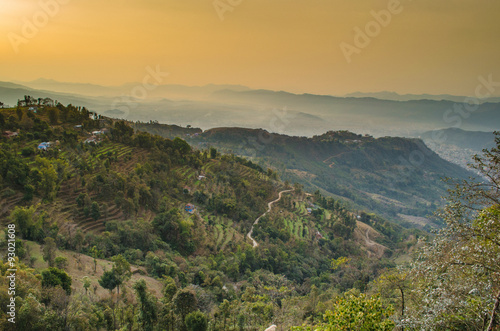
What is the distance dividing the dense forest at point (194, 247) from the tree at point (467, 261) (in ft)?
0.15

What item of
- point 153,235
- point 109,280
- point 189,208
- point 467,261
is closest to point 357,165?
point 189,208

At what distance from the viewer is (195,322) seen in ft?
43.5

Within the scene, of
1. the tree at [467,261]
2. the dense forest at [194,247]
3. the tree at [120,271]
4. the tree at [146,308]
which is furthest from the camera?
the tree at [120,271]

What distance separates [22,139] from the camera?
32.0 metres

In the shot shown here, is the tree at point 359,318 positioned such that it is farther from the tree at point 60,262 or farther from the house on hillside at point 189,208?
the house on hillside at point 189,208

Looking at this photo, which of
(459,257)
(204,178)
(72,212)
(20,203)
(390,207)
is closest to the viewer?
(459,257)

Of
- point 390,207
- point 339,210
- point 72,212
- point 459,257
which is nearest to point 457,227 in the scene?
point 459,257

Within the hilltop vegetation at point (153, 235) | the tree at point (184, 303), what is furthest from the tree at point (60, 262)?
the tree at point (184, 303)

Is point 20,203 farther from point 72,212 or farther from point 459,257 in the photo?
point 459,257

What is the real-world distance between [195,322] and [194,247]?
662 inches

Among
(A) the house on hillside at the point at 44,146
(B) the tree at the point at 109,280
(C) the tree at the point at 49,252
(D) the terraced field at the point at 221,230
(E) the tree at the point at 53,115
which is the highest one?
(E) the tree at the point at 53,115

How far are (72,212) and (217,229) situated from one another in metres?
16.3

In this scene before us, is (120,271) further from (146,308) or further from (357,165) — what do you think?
(357,165)

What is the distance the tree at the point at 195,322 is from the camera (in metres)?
13.3
